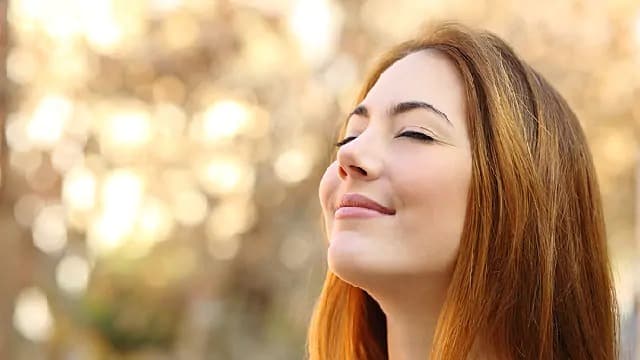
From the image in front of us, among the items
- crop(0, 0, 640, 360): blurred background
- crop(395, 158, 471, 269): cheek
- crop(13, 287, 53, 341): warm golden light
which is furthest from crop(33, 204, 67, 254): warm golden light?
crop(395, 158, 471, 269): cheek

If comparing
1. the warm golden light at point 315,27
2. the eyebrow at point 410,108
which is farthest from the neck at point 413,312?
the warm golden light at point 315,27

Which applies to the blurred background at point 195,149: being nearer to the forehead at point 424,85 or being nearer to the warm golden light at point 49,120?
the warm golden light at point 49,120

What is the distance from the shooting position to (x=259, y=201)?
325 centimetres

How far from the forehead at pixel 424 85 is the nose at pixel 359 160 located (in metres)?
0.05

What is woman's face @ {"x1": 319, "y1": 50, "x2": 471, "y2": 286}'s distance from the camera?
0.84m

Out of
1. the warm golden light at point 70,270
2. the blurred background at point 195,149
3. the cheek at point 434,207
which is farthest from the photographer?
the warm golden light at point 70,270

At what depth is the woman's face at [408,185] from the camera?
844 millimetres

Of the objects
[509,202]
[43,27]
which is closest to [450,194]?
[509,202]

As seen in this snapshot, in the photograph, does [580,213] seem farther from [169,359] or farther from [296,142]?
[169,359]

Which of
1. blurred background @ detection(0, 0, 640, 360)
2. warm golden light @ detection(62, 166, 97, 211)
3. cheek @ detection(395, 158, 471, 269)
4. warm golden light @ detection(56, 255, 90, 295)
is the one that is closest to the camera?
cheek @ detection(395, 158, 471, 269)

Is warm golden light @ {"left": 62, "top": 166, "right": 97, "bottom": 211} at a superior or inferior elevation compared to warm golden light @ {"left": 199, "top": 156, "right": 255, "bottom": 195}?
inferior

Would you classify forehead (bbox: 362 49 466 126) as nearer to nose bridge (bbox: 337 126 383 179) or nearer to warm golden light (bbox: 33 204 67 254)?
nose bridge (bbox: 337 126 383 179)

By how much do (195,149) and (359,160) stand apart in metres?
2.35

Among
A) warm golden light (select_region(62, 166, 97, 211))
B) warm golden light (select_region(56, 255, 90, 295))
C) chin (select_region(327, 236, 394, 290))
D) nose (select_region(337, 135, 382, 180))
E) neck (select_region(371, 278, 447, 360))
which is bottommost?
neck (select_region(371, 278, 447, 360))
